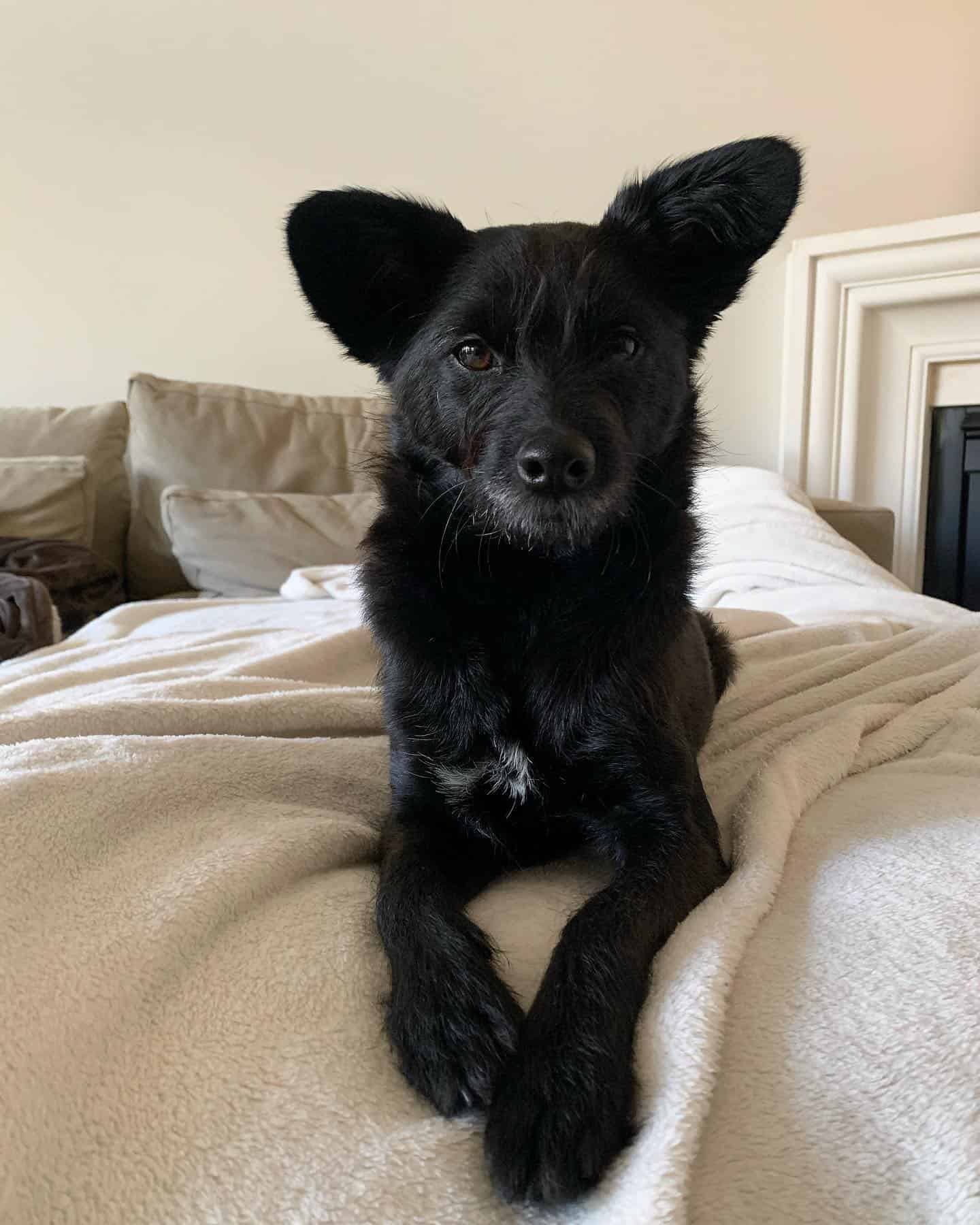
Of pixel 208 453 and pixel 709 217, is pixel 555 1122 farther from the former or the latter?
pixel 208 453

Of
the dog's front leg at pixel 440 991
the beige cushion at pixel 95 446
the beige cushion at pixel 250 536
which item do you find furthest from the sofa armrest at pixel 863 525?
the beige cushion at pixel 95 446

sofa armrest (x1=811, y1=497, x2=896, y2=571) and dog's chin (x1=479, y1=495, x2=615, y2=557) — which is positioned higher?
dog's chin (x1=479, y1=495, x2=615, y2=557)

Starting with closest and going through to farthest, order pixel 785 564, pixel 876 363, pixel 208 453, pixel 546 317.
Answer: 1. pixel 546 317
2. pixel 785 564
3. pixel 208 453
4. pixel 876 363

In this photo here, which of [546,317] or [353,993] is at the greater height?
[546,317]

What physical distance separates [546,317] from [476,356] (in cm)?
9

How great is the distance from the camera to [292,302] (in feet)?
11.0

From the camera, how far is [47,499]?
2.62 metres

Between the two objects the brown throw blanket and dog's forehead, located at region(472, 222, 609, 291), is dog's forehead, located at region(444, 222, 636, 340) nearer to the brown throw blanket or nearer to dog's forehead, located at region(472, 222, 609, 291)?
dog's forehead, located at region(472, 222, 609, 291)

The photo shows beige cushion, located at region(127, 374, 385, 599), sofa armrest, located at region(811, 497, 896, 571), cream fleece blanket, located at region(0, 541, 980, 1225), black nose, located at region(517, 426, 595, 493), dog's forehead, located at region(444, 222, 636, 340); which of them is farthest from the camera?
beige cushion, located at region(127, 374, 385, 599)

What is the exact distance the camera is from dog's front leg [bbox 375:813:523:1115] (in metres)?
0.59

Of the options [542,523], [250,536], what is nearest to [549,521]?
[542,523]

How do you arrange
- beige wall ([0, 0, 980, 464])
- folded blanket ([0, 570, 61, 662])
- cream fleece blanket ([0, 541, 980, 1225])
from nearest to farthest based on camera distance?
cream fleece blanket ([0, 541, 980, 1225]) → folded blanket ([0, 570, 61, 662]) → beige wall ([0, 0, 980, 464])

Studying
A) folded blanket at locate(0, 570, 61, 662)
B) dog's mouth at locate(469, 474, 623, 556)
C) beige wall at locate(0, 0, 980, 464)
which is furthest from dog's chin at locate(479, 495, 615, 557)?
beige wall at locate(0, 0, 980, 464)

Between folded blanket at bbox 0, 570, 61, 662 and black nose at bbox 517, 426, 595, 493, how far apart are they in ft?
5.16
